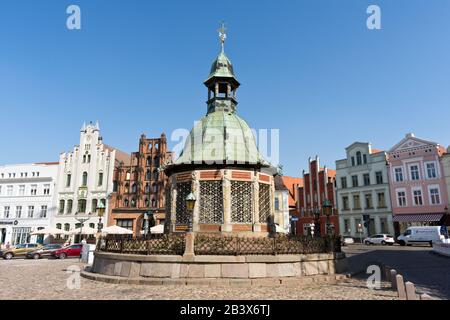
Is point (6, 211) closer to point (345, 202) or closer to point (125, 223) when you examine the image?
point (125, 223)

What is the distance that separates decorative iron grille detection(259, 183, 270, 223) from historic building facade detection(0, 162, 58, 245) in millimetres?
42514

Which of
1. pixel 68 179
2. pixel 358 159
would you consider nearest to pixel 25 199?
pixel 68 179

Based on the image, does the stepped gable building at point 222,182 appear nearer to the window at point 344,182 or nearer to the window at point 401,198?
the window at point 401,198

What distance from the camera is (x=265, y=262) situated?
12.4 metres

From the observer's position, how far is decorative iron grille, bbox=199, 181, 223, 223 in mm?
18344

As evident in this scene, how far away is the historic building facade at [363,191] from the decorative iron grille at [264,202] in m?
30.8

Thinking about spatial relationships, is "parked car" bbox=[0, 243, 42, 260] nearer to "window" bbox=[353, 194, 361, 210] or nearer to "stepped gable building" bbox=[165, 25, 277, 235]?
"stepped gable building" bbox=[165, 25, 277, 235]

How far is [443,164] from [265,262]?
39472 millimetres

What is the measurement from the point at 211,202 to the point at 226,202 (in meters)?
0.92

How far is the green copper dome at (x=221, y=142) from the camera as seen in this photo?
19609 millimetres

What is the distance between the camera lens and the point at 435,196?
4166 cm
